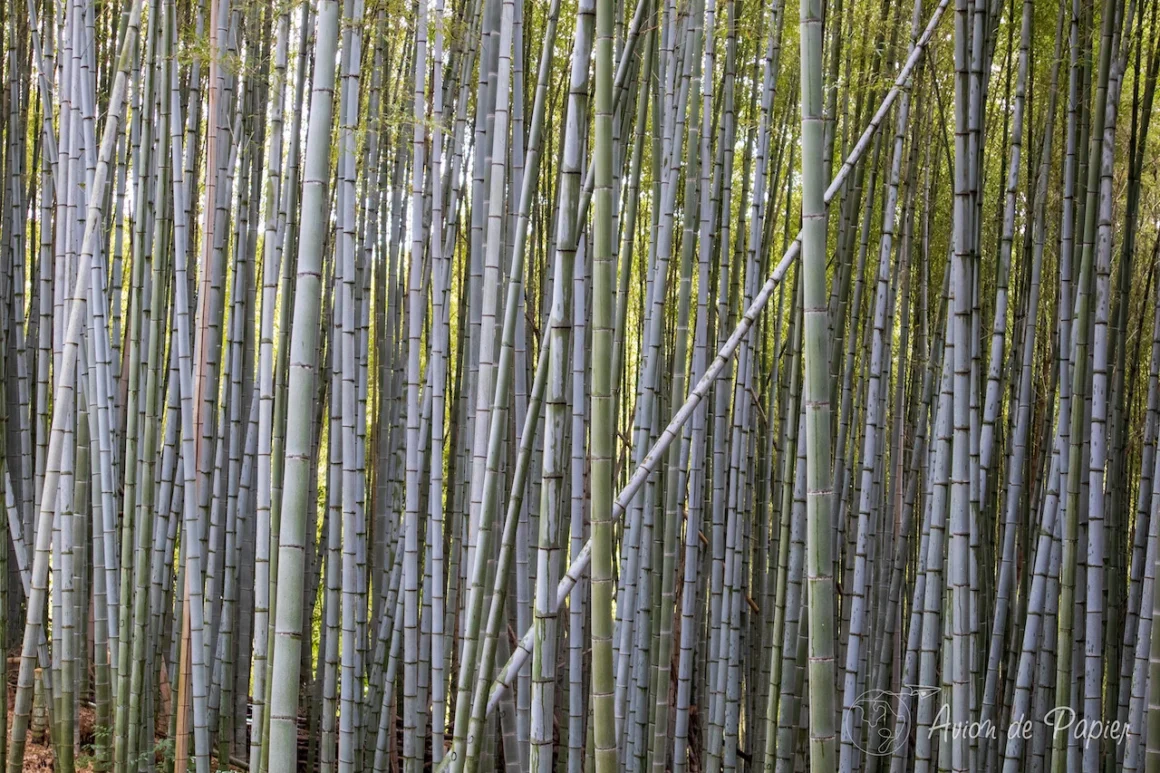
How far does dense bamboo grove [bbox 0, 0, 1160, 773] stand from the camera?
1.52m

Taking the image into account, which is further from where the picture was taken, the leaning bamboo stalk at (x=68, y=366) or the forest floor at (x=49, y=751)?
the forest floor at (x=49, y=751)

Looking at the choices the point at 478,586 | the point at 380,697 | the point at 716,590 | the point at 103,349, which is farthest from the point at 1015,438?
the point at 103,349

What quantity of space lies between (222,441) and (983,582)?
2.47m

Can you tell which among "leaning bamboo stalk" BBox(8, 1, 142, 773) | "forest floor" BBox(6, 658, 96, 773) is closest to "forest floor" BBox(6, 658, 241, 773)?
"forest floor" BBox(6, 658, 96, 773)

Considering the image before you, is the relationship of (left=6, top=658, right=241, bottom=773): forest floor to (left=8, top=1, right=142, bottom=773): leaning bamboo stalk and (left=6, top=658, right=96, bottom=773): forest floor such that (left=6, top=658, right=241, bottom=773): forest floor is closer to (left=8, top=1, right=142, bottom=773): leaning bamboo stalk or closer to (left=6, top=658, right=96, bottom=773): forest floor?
(left=6, top=658, right=96, bottom=773): forest floor

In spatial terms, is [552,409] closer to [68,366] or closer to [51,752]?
[68,366]

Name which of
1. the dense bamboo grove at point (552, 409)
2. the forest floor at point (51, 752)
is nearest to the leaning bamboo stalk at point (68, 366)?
the dense bamboo grove at point (552, 409)

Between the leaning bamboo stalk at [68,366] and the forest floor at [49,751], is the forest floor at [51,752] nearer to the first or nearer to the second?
the forest floor at [49,751]

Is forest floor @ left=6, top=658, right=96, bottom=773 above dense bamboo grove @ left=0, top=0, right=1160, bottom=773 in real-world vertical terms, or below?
below

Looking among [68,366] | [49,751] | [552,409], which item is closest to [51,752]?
[49,751]

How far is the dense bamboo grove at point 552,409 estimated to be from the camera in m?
1.52

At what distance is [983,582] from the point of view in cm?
335

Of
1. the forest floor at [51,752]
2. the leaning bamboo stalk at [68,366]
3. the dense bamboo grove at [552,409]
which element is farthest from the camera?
the forest floor at [51,752]

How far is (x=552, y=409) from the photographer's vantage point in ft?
4.41
